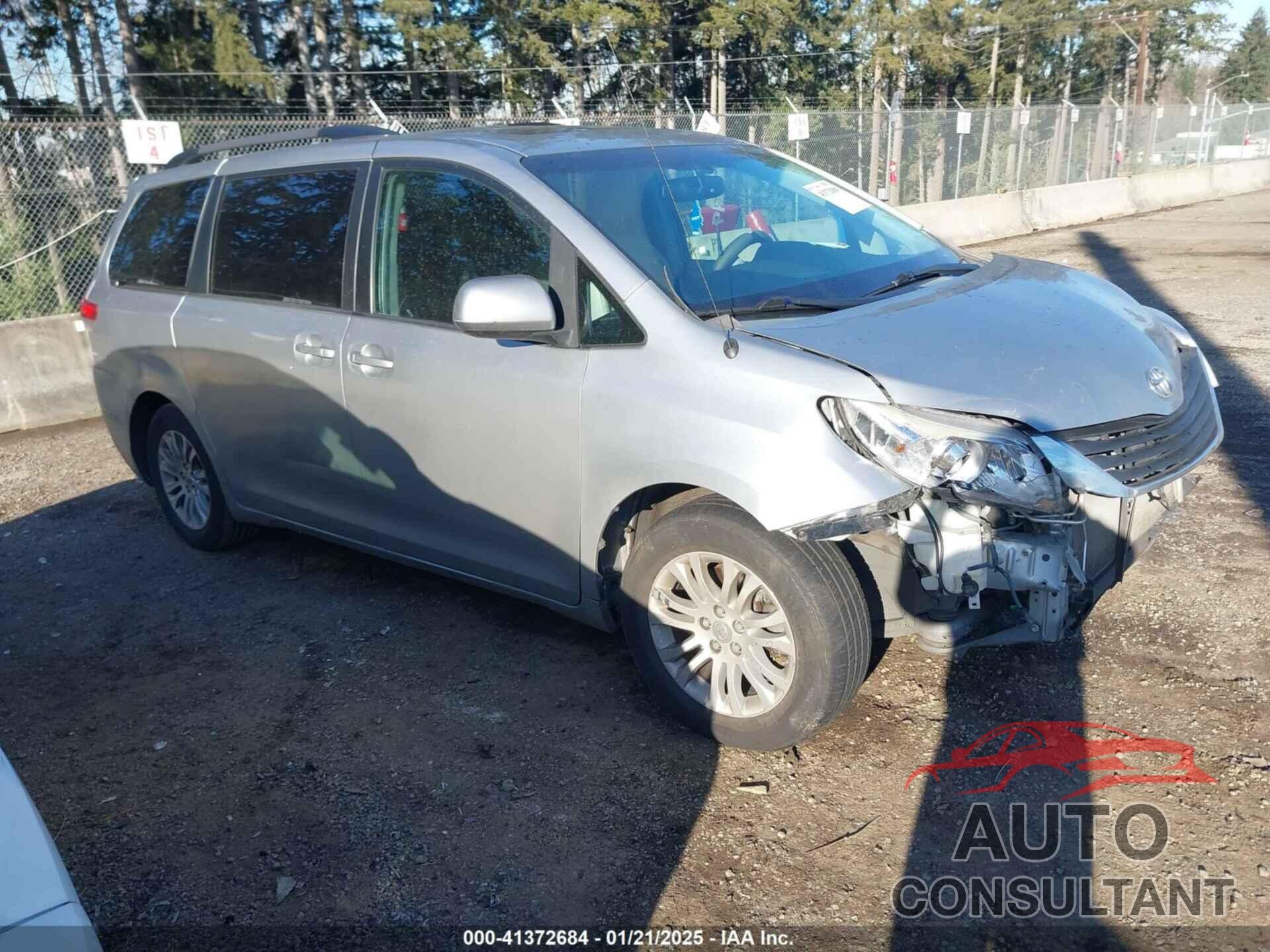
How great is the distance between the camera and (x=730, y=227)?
402cm

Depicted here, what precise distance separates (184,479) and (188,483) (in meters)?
0.04

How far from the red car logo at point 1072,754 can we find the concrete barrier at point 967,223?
27.1ft

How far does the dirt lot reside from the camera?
2955mm

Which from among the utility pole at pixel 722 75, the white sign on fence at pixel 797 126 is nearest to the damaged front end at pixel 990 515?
the white sign on fence at pixel 797 126

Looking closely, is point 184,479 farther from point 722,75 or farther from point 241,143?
point 722,75

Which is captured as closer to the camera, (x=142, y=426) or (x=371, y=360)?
(x=371, y=360)

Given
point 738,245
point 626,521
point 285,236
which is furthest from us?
point 285,236

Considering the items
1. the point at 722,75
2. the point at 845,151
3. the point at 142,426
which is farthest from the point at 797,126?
the point at 722,75

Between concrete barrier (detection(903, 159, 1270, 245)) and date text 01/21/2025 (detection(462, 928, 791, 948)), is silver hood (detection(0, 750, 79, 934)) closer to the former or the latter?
date text 01/21/2025 (detection(462, 928, 791, 948))

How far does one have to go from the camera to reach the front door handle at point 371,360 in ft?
13.8

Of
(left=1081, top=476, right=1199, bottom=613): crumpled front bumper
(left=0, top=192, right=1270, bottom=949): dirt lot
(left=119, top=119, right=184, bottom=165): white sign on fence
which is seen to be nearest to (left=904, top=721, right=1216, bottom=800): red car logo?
(left=0, top=192, right=1270, bottom=949): dirt lot

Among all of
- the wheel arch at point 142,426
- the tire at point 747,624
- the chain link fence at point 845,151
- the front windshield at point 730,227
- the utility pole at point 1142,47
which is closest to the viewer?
the tire at point 747,624

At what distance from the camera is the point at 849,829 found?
125 inches

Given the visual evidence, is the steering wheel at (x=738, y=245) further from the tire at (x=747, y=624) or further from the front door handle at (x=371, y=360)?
the front door handle at (x=371, y=360)
